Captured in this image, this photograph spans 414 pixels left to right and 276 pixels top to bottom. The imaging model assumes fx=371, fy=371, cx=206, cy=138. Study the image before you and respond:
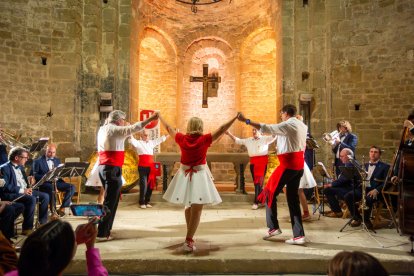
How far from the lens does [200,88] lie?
14.8 metres

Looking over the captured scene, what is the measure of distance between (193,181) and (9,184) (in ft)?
9.74

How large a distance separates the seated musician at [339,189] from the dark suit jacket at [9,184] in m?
5.29

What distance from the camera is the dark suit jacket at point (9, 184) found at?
18.0 feet

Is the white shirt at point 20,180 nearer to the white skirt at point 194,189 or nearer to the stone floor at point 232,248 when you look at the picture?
the stone floor at point 232,248

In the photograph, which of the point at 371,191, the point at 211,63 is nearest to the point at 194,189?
the point at 371,191

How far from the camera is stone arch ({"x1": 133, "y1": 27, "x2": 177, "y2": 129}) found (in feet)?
47.6

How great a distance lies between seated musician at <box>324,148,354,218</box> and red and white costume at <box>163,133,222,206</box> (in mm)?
3099

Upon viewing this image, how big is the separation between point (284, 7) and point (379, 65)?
3.18 metres

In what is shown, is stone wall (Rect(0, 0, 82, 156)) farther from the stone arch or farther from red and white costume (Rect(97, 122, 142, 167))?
red and white costume (Rect(97, 122, 142, 167))

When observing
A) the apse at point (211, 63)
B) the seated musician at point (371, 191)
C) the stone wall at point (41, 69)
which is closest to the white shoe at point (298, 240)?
the seated musician at point (371, 191)

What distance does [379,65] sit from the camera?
10.2m

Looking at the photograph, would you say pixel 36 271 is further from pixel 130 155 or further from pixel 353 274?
pixel 130 155

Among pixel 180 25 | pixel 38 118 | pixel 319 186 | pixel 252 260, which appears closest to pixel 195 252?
pixel 252 260


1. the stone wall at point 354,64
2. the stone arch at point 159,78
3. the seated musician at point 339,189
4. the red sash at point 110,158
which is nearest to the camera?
the red sash at point 110,158
